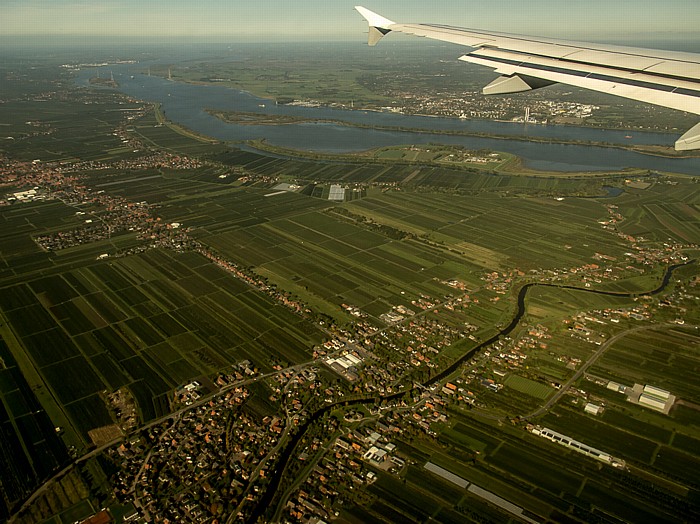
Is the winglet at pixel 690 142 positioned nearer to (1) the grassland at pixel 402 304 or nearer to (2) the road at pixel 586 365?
(1) the grassland at pixel 402 304

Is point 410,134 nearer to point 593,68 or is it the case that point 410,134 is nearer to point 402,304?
point 402,304

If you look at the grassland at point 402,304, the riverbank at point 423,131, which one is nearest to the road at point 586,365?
the grassland at point 402,304

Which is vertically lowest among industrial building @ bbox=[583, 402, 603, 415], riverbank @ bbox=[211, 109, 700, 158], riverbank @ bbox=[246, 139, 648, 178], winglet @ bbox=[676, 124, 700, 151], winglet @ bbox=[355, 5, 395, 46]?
industrial building @ bbox=[583, 402, 603, 415]

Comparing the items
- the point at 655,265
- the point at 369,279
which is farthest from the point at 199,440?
the point at 655,265

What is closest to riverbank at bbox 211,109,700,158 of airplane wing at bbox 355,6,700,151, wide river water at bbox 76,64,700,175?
wide river water at bbox 76,64,700,175

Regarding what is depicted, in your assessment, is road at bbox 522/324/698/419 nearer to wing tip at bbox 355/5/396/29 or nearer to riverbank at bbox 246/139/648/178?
wing tip at bbox 355/5/396/29

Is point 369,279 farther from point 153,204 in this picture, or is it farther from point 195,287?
point 153,204
